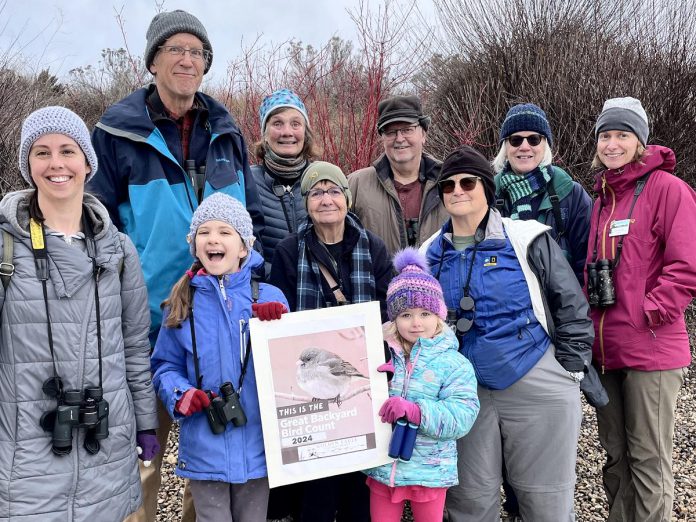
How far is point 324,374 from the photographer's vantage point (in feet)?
8.96

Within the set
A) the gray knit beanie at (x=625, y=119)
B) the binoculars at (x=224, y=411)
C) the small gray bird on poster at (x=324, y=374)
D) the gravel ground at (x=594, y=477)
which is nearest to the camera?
the binoculars at (x=224, y=411)

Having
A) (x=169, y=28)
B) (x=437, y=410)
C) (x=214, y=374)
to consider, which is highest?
(x=169, y=28)

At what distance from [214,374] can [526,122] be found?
8.54 feet

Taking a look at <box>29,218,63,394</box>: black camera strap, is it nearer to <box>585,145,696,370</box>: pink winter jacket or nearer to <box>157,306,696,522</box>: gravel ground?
<box>157,306,696,522</box>: gravel ground

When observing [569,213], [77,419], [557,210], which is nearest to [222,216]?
[77,419]

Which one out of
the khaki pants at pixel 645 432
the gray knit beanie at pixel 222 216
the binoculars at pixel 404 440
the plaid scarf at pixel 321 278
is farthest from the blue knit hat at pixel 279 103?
the khaki pants at pixel 645 432

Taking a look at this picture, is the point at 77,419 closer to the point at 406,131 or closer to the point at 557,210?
the point at 406,131

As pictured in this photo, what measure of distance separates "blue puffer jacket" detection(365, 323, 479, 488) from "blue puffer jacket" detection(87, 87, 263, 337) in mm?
1397

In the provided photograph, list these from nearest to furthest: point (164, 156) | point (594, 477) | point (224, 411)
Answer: point (224, 411)
point (164, 156)
point (594, 477)

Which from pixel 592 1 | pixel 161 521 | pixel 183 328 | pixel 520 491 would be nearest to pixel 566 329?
pixel 520 491

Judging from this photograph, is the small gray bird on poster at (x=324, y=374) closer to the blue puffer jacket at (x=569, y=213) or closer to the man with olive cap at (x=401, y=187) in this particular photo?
the man with olive cap at (x=401, y=187)

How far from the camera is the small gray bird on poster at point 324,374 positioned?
106 inches

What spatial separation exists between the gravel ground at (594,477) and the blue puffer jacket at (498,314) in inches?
76.9

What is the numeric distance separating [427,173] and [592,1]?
8.28 m
